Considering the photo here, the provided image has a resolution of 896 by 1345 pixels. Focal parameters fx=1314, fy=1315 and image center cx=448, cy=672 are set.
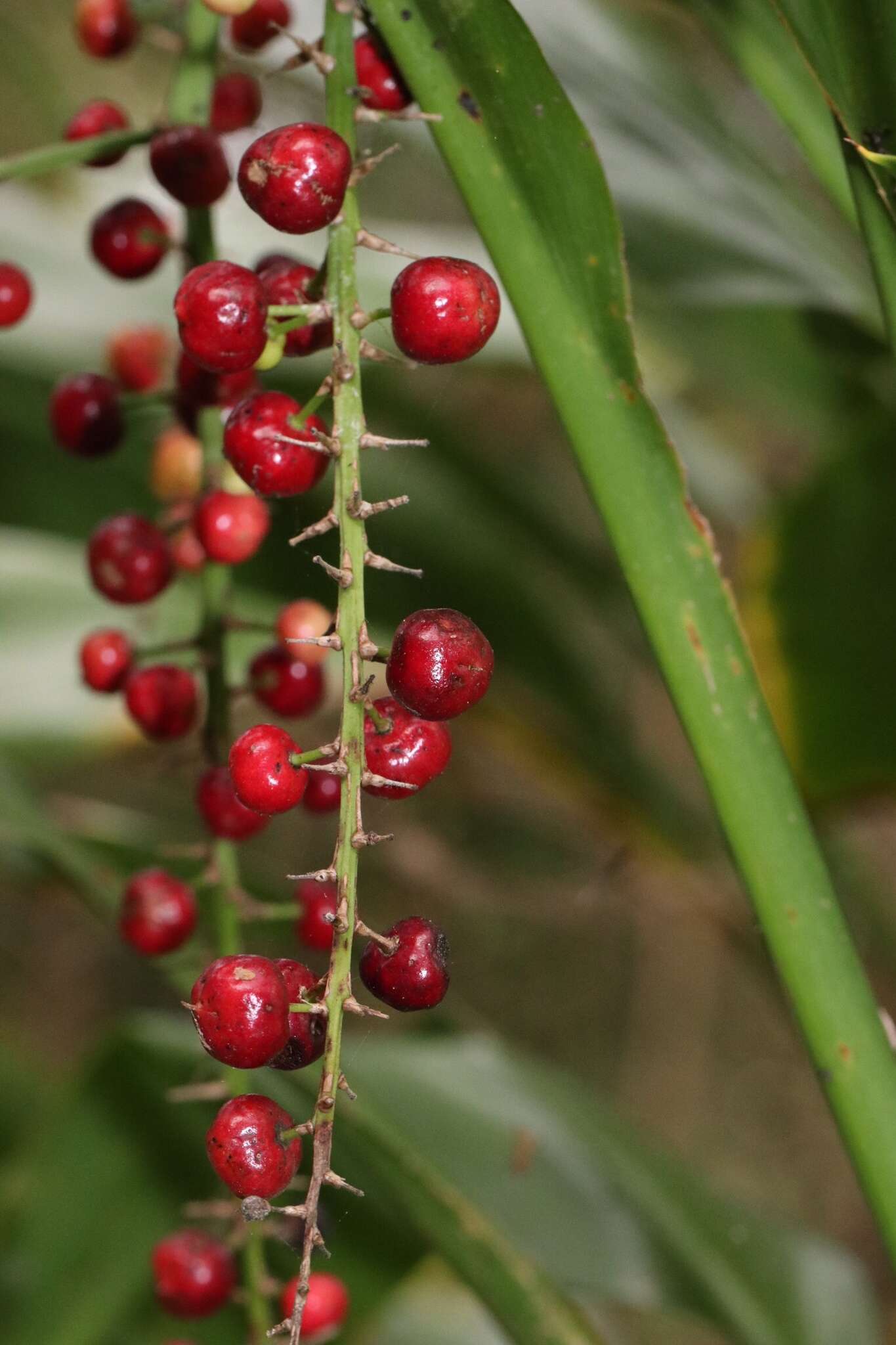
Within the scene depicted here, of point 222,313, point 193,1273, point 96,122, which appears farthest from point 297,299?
point 193,1273

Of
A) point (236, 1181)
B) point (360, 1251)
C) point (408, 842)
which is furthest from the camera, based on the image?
point (408, 842)

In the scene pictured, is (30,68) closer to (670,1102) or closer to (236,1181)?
(236,1181)

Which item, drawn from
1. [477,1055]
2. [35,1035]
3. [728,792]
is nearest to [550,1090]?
[477,1055]

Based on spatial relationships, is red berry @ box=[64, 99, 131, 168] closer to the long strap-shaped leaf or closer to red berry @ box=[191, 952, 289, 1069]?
the long strap-shaped leaf

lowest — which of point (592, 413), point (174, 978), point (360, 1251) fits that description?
point (360, 1251)

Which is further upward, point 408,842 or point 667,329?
point 667,329

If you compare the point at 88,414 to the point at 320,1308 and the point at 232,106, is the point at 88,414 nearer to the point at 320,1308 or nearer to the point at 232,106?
the point at 232,106

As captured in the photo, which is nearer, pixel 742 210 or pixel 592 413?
pixel 592 413
